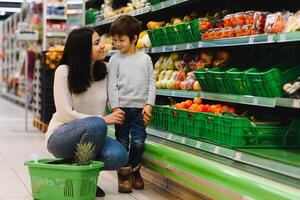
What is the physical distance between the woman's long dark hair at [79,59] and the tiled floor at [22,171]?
81cm

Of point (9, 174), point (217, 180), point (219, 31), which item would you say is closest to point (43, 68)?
point (9, 174)

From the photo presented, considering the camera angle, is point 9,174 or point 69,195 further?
point 9,174

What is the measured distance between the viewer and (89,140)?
354cm

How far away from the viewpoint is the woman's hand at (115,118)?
3.71 metres

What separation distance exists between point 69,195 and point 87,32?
1.09 meters

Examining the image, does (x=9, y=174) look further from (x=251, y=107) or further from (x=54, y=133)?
(x=251, y=107)

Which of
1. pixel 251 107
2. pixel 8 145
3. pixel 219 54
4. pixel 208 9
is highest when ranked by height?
pixel 208 9

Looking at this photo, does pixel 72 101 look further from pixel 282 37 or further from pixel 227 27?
pixel 282 37

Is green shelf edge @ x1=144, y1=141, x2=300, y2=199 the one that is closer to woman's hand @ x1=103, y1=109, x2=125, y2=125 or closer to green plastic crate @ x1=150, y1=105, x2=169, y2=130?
→ green plastic crate @ x1=150, y1=105, x2=169, y2=130

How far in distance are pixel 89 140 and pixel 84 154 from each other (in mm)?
181

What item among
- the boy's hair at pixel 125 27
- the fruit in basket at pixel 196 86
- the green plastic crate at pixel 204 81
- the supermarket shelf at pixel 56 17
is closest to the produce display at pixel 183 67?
the fruit in basket at pixel 196 86

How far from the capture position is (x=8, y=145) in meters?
6.48

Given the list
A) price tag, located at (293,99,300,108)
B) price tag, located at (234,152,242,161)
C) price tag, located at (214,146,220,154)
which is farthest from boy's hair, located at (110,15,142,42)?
price tag, located at (293,99,300,108)

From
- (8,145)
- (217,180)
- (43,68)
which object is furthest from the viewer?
(43,68)
